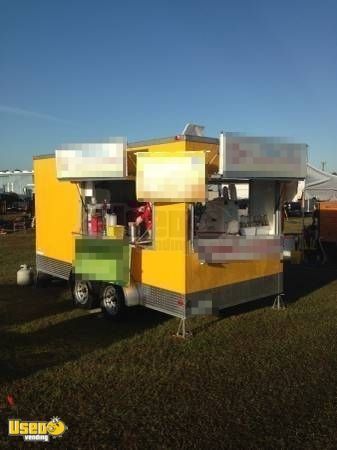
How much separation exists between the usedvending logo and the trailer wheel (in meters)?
3.68

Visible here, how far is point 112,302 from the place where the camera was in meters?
7.30

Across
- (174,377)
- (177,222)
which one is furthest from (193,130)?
(174,377)

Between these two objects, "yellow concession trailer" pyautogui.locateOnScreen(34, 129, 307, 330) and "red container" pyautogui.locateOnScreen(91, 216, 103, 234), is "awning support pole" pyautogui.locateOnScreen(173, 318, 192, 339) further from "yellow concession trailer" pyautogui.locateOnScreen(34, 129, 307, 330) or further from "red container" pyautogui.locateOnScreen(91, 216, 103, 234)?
"red container" pyautogui.locateOnScreen(91, 216, 103, 234)

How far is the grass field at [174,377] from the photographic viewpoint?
4.00m

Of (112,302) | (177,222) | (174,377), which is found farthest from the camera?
(112,302)

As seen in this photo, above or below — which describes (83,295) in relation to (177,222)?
below

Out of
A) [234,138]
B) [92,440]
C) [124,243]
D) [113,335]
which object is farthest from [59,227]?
[92,440]

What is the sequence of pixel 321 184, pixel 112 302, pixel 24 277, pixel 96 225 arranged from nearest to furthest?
pixel 112 302 → pixel 96 225 → pixel 24 277 → pixel 321 184

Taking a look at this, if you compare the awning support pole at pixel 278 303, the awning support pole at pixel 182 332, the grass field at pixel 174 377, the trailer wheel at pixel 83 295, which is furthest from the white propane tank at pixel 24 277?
the awning support pole at pixel 278 303

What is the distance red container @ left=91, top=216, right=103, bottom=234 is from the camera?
796cm

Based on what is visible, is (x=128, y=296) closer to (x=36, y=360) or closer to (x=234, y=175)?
(x=36, y=360)

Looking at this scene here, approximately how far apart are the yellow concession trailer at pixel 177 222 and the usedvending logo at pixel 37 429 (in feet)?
8.28

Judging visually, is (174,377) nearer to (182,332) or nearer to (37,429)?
(182,332)

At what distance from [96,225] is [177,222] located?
2.19 meters
